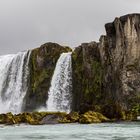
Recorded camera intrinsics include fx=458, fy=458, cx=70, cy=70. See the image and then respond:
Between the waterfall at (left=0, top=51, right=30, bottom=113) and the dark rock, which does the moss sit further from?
the waterfall at (left=0, top=51, right=30, bottom=113)

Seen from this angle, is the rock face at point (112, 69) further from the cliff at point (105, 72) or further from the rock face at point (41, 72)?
the rock face at point (41, 72)

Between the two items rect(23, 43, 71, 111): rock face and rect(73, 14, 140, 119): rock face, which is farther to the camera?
rect(23, 43, 71, 111): rock face

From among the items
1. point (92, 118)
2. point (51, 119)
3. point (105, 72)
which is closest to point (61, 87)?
point (105, 72)

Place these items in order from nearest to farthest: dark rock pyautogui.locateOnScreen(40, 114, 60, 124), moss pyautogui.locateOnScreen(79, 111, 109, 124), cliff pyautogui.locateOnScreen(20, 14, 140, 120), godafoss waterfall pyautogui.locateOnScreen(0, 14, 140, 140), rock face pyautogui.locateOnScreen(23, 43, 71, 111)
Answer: moss pyautogui.locateOnScreen(79, 111, 109, 124), dark rock pyautogui.locateOnScreen(40, 114, 60, 124), godafoss waterfall pyautogui.locateOnScreen(0, 14, 140, 140), cliff pyautogui.locateOnScreen(20, 14, 140, 120), rock face pyautogui.locateOnScreen(23, 43, 71, 111)

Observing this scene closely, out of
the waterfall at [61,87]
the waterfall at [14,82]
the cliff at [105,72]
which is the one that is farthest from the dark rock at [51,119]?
the waterfall at [14,82]

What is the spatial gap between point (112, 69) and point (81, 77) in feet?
25.1

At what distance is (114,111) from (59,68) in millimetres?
24729

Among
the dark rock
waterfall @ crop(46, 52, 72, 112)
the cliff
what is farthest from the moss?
waterfall @ crop(46, 52, 72, 112)

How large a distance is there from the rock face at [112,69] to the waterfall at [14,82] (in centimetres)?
1304

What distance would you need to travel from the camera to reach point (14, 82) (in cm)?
10212

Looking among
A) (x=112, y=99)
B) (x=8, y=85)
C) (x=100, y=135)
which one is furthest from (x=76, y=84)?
(x=100, y=135)

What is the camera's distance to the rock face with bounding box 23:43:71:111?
9838 cm

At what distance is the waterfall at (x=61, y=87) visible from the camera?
9175cm

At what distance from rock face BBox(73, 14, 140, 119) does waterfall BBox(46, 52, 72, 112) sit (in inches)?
50.5
